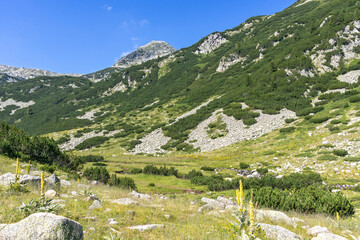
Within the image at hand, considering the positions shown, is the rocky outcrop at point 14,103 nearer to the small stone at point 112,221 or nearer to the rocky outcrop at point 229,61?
the rocky outcrop at point 229,61

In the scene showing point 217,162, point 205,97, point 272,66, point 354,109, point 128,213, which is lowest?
point 217,162

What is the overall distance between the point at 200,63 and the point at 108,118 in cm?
5700

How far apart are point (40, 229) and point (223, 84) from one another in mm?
65353

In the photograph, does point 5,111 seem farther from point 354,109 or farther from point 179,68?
point 354,109

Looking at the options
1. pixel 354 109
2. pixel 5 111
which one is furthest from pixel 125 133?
pixel 5 111

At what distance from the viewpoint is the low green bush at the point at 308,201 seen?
8.52m

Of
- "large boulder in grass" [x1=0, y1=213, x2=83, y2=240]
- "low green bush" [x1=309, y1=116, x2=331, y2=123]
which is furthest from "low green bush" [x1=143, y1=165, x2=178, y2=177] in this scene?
"low green bush" [x1=309, y1=116, x2=331, y2=123]

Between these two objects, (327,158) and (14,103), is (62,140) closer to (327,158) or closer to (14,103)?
(327,158)

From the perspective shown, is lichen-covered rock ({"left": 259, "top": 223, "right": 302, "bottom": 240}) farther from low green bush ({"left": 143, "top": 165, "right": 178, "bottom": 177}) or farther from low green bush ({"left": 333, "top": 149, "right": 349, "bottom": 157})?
low green bush ({"left": 143, "top": 165, "right": 178, "bottom": 177})

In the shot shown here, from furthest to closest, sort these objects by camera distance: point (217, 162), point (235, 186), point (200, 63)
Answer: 1. point (200, 63)
2. point (217, 162)
3. point (235, 186)

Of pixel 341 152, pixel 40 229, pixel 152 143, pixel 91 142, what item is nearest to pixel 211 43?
pixel 152 143

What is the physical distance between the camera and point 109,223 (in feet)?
17.4

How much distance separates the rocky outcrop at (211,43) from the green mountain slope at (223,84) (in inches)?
25.8

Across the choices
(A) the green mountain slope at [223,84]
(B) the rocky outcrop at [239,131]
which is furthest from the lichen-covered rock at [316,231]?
(A) the green mountain slope at [223,84]
